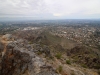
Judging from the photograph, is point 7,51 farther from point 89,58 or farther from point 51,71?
point 89,58

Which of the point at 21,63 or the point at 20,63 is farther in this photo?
the point at 20,63

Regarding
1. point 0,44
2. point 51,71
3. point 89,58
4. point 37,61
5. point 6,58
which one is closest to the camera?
point 51,71

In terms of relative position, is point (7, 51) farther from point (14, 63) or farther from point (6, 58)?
point (14, 63)

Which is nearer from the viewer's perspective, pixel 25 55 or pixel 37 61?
pixel 37 61

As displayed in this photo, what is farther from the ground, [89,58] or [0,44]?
[0,44]

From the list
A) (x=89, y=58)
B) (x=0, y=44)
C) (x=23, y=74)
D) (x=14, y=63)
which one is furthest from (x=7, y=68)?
(x=89, y=58)

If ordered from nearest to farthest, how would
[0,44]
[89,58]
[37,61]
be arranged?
[37,61] < [0,44] < [89,58]

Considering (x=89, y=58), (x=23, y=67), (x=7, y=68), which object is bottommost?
(x=89, y=58)
